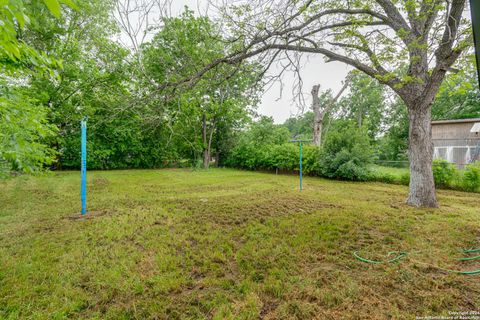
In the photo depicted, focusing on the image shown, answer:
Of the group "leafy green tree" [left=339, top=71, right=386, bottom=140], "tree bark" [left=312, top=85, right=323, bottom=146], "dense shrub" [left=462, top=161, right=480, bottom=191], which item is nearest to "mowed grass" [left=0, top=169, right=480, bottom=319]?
"dense shrub" [left=462, top=161, right=480, bottom=191]

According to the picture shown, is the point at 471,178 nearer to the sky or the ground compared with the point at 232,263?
nearer to the sky

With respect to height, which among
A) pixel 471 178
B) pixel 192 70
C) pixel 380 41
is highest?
pixel 380 41

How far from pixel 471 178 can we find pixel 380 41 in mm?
6372

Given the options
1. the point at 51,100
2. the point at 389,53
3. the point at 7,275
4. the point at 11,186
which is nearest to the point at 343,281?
the point at 7,275

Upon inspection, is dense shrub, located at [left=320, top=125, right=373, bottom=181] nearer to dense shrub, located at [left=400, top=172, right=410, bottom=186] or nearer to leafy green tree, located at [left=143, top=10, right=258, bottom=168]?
dense shrub, located at [left=400, top=172, right=410, bottom=186]

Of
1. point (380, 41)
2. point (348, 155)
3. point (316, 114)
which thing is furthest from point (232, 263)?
point (316, 114)

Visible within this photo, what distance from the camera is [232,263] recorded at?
93.6 inches

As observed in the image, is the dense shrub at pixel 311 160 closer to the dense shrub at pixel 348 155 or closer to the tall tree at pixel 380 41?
the dense shrub at pixel 348 155

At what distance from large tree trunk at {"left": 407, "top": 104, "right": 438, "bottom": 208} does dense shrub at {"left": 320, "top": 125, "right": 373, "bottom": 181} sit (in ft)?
13.3

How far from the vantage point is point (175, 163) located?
54.1 feet

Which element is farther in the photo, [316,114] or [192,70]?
[316,114]

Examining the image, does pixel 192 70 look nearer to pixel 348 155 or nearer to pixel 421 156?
pixel 421 156

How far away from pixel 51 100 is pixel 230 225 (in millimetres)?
13205

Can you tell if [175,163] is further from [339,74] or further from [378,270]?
[378,270]
